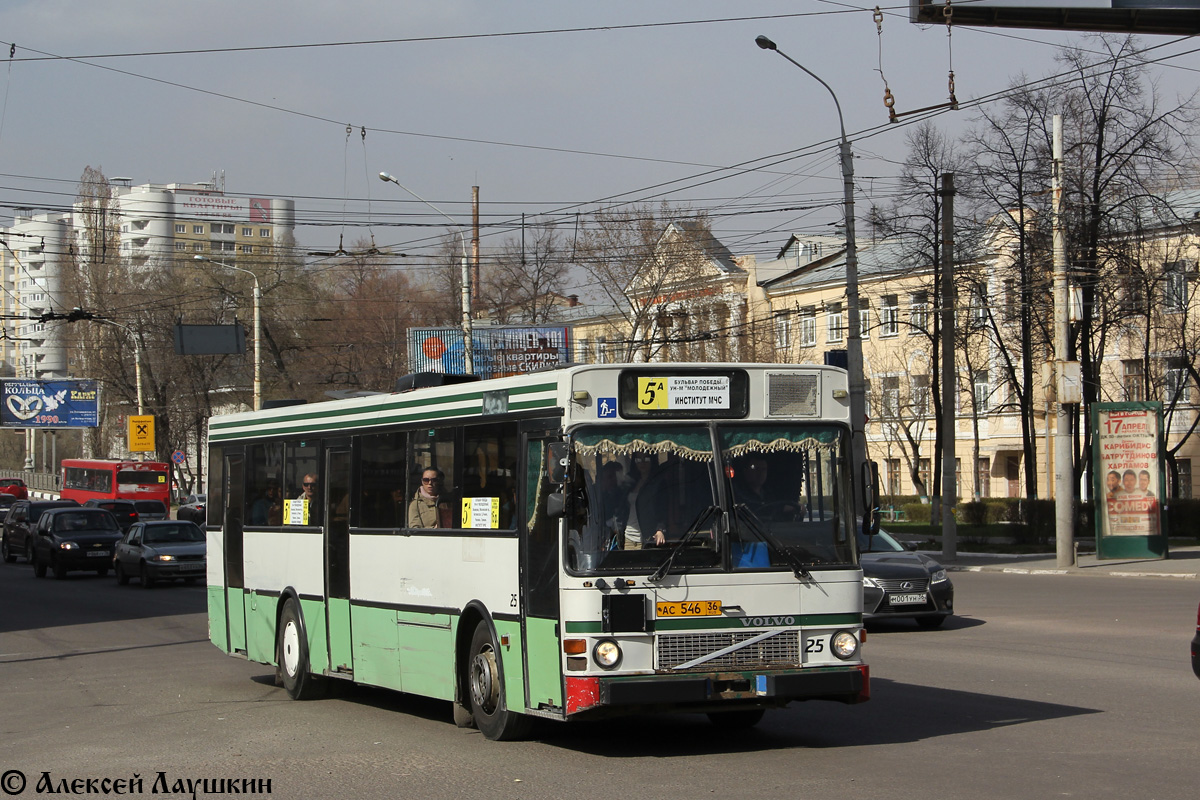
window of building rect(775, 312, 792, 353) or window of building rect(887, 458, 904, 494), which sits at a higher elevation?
window of building rect(775, 312, 792, 353)

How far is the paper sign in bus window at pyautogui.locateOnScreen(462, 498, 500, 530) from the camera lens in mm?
9680

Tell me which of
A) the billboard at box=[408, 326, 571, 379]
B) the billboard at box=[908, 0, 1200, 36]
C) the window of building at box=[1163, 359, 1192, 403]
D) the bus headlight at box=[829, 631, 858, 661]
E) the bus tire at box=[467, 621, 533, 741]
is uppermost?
the billboard at box=[908, 0, 1200, 36]

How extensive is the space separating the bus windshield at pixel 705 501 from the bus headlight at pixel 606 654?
1.49 feet

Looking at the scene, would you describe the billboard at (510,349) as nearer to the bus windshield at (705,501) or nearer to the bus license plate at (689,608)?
the bus windshield at (705,501)

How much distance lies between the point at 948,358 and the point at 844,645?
81.9 ft

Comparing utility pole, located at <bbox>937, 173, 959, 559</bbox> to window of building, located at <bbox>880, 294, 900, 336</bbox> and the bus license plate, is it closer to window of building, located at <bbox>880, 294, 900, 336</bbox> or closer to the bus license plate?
the bus license plate

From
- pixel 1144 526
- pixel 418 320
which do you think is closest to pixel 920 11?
pixel 1144 526

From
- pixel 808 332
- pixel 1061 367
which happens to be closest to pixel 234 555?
pixel 1061 367

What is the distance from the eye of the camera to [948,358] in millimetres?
32938

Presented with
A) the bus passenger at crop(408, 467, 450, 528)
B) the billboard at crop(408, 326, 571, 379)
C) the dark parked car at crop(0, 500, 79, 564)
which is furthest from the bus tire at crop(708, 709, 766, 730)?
the billboard at crop(408, 326, 571, 379)

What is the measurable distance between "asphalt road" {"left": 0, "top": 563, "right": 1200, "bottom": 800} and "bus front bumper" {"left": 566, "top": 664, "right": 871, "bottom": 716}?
0.38 metres

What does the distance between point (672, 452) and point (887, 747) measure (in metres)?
2.40

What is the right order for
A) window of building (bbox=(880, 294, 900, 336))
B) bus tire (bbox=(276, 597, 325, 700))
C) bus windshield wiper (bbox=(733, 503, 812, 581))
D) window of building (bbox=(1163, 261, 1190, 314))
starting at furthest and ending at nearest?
1. window of building (bbox=(880, 294, 900, 336))
2. window of building (bbox=(1163, 261, 1190, 314))
3. bus tire (bbox=(276, 597, 325, 700))
4. bus windshield wiper (bbox=(733, 503, 812, 581))

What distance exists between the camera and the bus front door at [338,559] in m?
11.8
